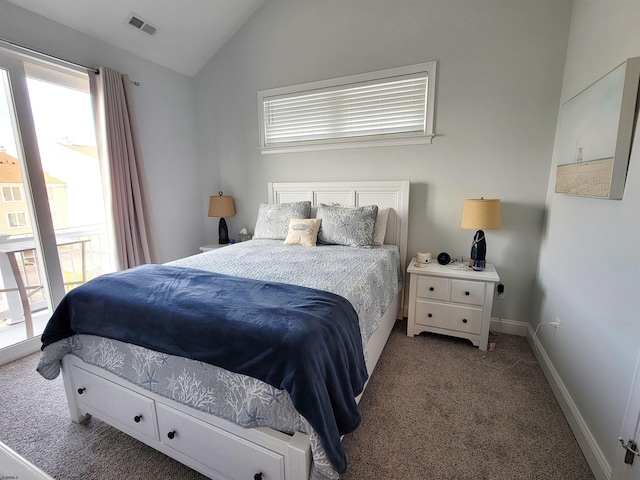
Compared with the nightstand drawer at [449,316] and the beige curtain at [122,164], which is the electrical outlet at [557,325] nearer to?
the nightstand drawer at [449,316]

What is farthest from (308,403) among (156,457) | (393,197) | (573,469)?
→ (393,197)

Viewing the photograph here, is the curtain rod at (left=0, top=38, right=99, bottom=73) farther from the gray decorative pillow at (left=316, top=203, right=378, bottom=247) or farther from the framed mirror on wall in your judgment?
the framed mirror on wall

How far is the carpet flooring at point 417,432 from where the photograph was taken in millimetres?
1355

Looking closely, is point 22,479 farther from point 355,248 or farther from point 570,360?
point 570,360

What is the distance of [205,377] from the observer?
1.16m

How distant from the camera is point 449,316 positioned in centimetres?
240

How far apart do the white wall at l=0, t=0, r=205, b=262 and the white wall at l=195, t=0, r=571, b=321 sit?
93cm

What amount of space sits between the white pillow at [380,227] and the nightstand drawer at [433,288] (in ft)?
1.59

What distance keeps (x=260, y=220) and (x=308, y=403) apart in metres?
2.25

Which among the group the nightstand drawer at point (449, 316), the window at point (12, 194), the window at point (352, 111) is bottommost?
the nightstand drawer at point (449, 316)

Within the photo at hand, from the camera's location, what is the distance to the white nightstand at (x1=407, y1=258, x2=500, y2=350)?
7.48ft

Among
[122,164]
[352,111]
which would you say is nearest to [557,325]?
[352,111]

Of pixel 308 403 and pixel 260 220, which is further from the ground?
pixel 260 220

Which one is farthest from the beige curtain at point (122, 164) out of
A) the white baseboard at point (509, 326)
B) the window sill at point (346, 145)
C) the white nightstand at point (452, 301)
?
the white baseboard at point (509, 326)
